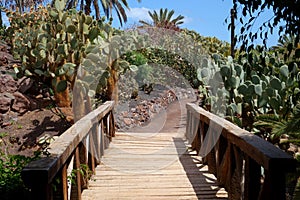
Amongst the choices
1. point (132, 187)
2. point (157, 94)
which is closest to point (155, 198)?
point (132, 187)

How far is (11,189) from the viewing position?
1997mm

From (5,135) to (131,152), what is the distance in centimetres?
241

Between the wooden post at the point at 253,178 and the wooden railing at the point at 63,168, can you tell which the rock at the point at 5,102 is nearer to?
the wooden railing at the point at 63,168

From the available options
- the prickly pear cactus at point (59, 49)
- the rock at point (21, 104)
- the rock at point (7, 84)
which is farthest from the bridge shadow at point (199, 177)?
the rock at point (7, 84)

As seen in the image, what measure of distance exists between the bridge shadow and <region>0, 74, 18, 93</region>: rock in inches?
151

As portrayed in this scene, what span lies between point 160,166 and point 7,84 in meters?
4.29

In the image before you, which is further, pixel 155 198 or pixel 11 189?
pixel 155 198

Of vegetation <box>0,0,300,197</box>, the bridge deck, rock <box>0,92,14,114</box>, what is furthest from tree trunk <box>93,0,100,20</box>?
the bridge deck

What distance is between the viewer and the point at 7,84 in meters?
7.26

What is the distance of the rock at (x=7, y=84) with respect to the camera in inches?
283

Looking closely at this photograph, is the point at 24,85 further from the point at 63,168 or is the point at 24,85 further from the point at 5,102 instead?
the point at 63,168

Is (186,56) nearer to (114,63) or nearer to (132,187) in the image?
(114,63)

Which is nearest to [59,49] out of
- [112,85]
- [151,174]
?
[112,85]

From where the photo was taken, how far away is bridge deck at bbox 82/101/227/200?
3.38 metres
